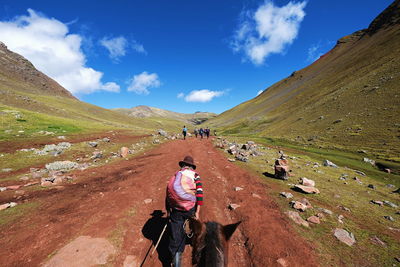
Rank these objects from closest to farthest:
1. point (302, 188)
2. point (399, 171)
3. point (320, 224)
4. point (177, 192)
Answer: point (177, 192), point (320, 224), point (302, 188), point (399, 171)

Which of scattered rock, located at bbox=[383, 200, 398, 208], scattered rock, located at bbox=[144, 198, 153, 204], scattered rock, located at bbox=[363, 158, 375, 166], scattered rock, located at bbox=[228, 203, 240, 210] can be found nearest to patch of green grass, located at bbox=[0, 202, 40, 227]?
scattered rock, located at bbox=[144, 198, 153, 204]

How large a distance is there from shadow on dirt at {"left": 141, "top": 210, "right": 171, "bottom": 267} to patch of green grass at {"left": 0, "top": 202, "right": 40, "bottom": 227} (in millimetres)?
5748

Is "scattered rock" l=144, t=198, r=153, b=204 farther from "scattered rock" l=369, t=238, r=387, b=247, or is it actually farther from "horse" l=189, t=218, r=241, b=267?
"scattered rock" l=369, t=238, r=387, b=247

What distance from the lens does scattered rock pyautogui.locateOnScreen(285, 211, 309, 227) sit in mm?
7477

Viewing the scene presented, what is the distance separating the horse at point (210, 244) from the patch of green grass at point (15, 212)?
870 centimetres

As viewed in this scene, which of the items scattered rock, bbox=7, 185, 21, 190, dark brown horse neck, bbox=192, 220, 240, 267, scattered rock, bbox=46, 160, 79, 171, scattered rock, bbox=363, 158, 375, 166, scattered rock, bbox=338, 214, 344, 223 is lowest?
scattered rock, bbox=7, 185, 21, 190

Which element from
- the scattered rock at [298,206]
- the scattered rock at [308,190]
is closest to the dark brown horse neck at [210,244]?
the scattered rock at [298,206]

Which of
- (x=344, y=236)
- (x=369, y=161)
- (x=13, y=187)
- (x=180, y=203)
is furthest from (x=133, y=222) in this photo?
(x=369, y=161)

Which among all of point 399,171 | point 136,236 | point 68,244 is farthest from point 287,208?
point 399,171

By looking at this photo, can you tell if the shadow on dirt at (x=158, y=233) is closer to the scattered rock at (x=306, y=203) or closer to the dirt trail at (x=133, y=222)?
the dirt trail at (x=133, y=222)

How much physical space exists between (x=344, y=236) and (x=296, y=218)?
171cm

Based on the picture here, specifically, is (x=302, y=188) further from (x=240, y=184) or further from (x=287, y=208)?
(x=240, y=184)

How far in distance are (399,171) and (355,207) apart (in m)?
14.9

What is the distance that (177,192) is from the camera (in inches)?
207
